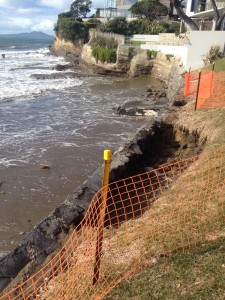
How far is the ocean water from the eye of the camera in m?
8.60

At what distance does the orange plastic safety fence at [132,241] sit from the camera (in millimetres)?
4320

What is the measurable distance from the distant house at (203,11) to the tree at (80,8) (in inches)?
1685

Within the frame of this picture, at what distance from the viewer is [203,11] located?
34531 millimetres

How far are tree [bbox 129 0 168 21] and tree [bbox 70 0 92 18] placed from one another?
26.4 meters

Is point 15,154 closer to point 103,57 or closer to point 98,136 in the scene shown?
point 98,136

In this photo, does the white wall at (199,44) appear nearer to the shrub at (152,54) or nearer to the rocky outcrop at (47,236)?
the shrub at (152,54)

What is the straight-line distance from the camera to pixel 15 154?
12.2 meters

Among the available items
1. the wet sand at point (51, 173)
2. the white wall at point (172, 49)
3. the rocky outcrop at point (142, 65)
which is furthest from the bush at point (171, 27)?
the wet sand at point (51, 173)

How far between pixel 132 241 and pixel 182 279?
4.44 ft

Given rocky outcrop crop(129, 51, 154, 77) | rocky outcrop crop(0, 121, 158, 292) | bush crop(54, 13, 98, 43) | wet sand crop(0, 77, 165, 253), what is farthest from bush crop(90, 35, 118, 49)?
rocky outcrop crop(0, 121, 158, 292)

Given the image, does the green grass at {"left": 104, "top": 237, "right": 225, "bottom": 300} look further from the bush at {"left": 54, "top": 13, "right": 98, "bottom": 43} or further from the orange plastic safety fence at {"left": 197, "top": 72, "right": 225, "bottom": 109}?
the bush at {"left": 54, "top": 13, "right": 98, "bottom": 43}

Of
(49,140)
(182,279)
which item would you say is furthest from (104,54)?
(182,279)

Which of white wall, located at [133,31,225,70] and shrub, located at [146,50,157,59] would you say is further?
shrub, located at [146,50,157,59]

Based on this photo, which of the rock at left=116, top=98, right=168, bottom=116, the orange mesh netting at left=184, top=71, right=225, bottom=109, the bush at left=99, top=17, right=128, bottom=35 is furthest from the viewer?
the bush at left=99, top=17, right=128, bottom=35
